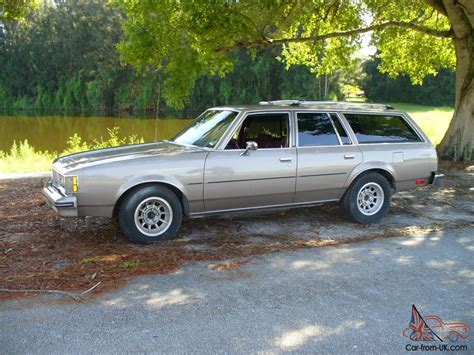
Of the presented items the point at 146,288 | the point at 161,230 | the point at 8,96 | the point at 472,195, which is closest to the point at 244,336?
the point at 146,288

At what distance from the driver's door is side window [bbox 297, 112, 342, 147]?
0.69 feet

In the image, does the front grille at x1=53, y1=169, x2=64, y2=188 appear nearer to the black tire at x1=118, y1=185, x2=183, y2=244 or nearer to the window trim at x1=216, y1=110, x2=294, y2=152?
the black tire at x1=118, y1=185, x2=183, y2=244

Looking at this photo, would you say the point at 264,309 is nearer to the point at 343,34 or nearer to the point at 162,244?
the point at 162,244

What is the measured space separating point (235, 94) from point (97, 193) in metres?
58.5

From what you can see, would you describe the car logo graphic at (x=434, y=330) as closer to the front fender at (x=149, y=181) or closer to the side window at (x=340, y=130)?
the front fender at (x=149, y=181)

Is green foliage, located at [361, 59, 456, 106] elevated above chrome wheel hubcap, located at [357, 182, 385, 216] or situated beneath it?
elevated above

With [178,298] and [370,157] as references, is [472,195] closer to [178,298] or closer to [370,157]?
[370,157]

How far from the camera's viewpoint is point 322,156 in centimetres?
713

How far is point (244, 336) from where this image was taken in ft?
12.8

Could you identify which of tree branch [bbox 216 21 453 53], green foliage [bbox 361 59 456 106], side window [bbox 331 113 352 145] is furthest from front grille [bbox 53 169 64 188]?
green foliage [bbox 361 59 456 106]

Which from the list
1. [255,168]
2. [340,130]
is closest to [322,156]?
[340,130]

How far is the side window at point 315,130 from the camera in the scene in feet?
23.5

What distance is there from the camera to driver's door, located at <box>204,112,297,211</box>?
21.4 ft

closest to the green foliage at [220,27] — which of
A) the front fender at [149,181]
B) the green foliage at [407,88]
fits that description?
the front fender at [149,181]
